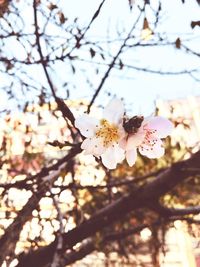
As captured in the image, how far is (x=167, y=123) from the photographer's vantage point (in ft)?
4.27

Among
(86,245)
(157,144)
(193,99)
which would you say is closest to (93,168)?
(86,245)

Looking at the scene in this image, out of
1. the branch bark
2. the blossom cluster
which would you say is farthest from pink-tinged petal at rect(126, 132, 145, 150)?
the branch bark

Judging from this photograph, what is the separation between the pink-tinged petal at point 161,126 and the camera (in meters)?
1.30

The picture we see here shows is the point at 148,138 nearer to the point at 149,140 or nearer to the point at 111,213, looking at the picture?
the point at 149,140

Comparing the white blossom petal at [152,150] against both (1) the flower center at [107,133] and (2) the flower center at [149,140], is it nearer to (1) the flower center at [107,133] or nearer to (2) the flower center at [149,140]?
(2) the flower center at [149,140]

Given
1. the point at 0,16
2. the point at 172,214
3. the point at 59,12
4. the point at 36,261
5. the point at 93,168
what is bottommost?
the point at 36,261

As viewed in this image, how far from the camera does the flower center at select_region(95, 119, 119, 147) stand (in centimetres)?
129

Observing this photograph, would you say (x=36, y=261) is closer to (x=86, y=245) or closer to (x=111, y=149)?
(x=86, y=245)

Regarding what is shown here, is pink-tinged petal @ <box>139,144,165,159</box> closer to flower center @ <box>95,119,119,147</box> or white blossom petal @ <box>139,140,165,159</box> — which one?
white blossom petal @ <box>139,140,165,159</box>

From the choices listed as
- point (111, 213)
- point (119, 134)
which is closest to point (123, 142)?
point (119, 134)

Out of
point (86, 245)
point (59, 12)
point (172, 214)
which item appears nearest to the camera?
point (59, 12)

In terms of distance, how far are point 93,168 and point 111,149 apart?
4.48 meters

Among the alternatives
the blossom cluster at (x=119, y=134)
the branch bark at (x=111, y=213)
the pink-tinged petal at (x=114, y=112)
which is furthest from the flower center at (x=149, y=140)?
the branch bark at (x=111, y=213)

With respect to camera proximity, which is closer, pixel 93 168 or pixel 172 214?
pixel 172 214
